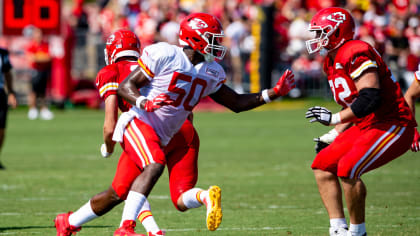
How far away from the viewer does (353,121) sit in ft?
19.2

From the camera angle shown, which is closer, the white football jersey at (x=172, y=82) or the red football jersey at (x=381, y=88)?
the white football jersey at (x=172, y=82)

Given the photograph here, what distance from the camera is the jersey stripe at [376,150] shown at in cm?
571

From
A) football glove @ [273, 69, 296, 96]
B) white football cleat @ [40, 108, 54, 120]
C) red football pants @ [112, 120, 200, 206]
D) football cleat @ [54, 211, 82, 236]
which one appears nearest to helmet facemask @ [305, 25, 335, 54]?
football glove @ [273, 69, 296, 96]

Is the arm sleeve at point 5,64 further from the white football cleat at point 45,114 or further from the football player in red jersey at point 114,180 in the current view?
the white football cleat at point 45,114

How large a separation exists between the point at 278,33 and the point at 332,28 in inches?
693

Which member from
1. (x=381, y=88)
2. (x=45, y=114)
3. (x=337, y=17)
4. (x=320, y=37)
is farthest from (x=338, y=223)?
(x=45, y=114)

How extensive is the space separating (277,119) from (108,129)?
42.8 feet

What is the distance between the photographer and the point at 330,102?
21.7m

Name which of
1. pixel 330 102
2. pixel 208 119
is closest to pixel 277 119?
pixel 208 119

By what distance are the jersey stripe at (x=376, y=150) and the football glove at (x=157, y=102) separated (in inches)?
56.3

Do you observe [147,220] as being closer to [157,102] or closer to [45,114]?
[157,102]

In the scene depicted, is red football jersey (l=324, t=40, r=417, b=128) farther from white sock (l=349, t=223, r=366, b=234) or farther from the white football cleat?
the white football cleat

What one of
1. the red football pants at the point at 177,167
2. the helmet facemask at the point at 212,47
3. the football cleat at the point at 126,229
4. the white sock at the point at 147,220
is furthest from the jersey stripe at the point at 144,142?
the helmet facemask at the point at 212,47

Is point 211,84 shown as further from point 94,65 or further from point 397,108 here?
point 94,65
